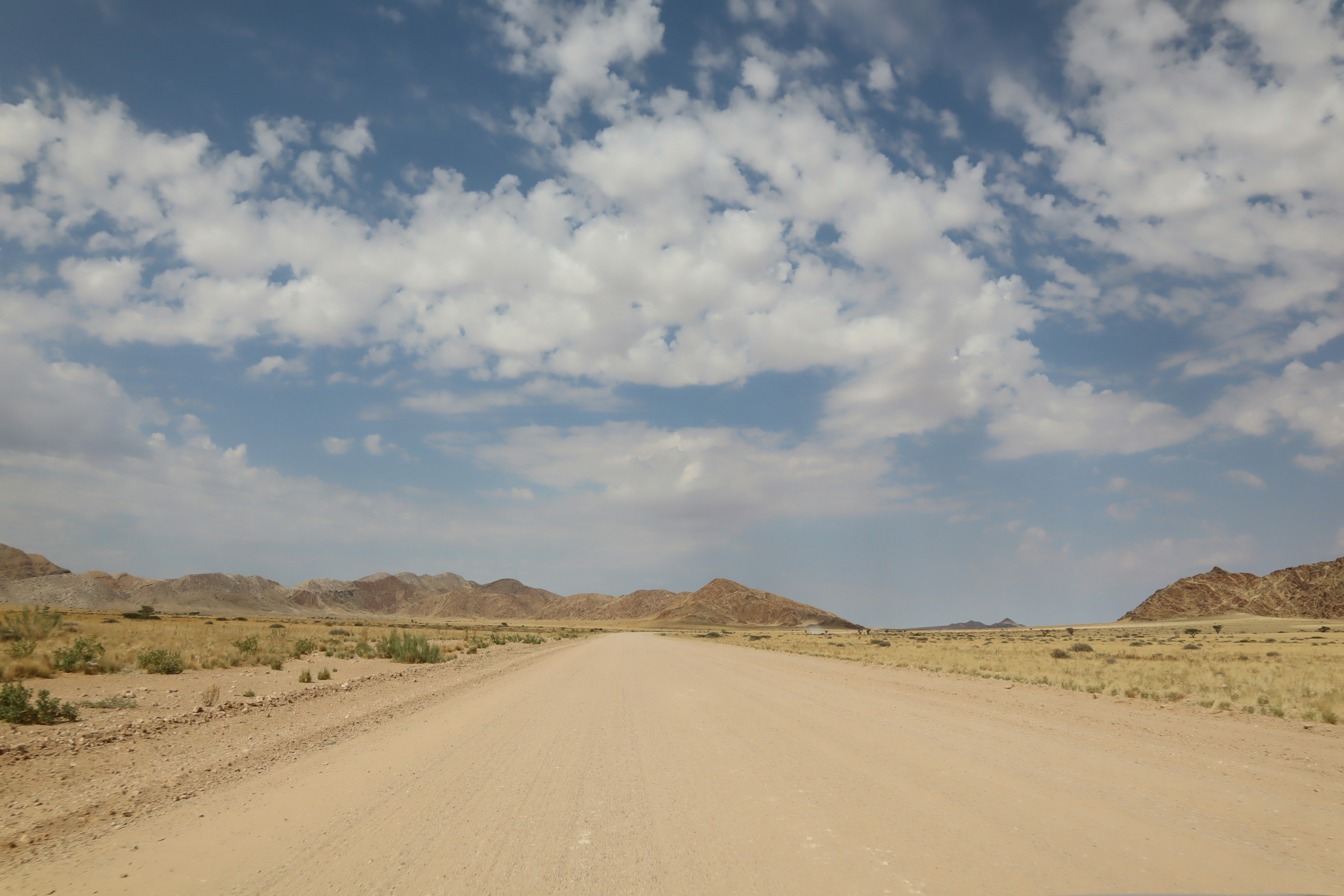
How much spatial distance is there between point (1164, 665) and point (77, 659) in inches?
1410

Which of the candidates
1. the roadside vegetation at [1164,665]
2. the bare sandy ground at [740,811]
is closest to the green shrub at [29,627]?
the bare sandy ground at [740,811]

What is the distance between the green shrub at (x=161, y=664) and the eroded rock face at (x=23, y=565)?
155 meters

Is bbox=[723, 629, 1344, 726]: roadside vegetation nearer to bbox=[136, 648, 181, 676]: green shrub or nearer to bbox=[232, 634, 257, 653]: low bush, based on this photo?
bbox=[136, 648, 181, 676]: green shrub

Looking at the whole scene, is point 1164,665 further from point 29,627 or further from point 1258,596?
point 1258,596

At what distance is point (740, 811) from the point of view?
5.89 m

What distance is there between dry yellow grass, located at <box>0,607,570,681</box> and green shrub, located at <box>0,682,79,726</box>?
18.9 ft

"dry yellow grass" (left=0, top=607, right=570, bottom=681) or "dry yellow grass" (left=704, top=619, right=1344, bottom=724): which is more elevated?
"dry yellow grass" (left=704, top=619, right=1344, bottom=724)

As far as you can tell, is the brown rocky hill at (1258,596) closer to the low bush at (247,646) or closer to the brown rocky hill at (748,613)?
the brown rocky hill at (748,613)

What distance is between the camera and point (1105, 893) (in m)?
4.17

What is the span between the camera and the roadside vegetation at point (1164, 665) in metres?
14.5

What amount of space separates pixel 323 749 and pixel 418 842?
197 inches

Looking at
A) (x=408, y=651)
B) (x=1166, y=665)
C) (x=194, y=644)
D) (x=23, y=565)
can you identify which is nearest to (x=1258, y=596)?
(x=1166, y=665)

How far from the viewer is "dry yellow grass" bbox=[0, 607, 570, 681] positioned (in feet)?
54.9

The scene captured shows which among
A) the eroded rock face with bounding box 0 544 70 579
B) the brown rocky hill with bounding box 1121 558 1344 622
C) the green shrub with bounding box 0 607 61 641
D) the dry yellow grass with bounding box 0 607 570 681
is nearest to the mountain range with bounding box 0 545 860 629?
the eroded rock face with bounding box 0 544 70 579
